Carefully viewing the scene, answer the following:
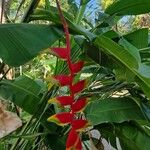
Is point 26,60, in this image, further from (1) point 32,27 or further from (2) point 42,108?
(2) point 42,108

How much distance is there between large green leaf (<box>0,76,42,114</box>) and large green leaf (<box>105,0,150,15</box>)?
30 centimetres

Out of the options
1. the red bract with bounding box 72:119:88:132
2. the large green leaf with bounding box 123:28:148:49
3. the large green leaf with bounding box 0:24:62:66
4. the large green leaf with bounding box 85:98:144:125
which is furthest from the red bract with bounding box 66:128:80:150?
the large green leaf with bounding box 123:28:148:49

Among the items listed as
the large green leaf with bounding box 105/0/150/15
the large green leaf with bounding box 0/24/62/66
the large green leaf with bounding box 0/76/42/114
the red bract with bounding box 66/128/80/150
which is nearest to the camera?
the red bract with bounding box 66/128/80/150

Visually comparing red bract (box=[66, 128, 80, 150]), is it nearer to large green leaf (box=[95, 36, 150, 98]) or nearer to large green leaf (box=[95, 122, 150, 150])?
large green leaf (box=[95, 36, 150, 98])

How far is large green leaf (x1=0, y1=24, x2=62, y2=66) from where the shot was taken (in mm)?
716

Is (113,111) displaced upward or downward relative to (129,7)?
downward

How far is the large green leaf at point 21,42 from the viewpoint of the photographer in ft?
2.35

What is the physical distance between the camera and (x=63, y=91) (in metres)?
1.07

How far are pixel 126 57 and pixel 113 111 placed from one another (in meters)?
0.24

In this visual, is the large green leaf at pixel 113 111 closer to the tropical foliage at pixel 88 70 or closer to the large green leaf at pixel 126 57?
the tropical foliage at pixel 88 70

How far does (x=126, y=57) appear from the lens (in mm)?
734

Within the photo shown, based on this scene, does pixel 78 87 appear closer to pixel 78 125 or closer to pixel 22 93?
pixel 78 125

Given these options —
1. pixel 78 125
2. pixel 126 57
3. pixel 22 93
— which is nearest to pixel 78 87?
pixel 78 125

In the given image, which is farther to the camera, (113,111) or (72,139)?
(113,111)
